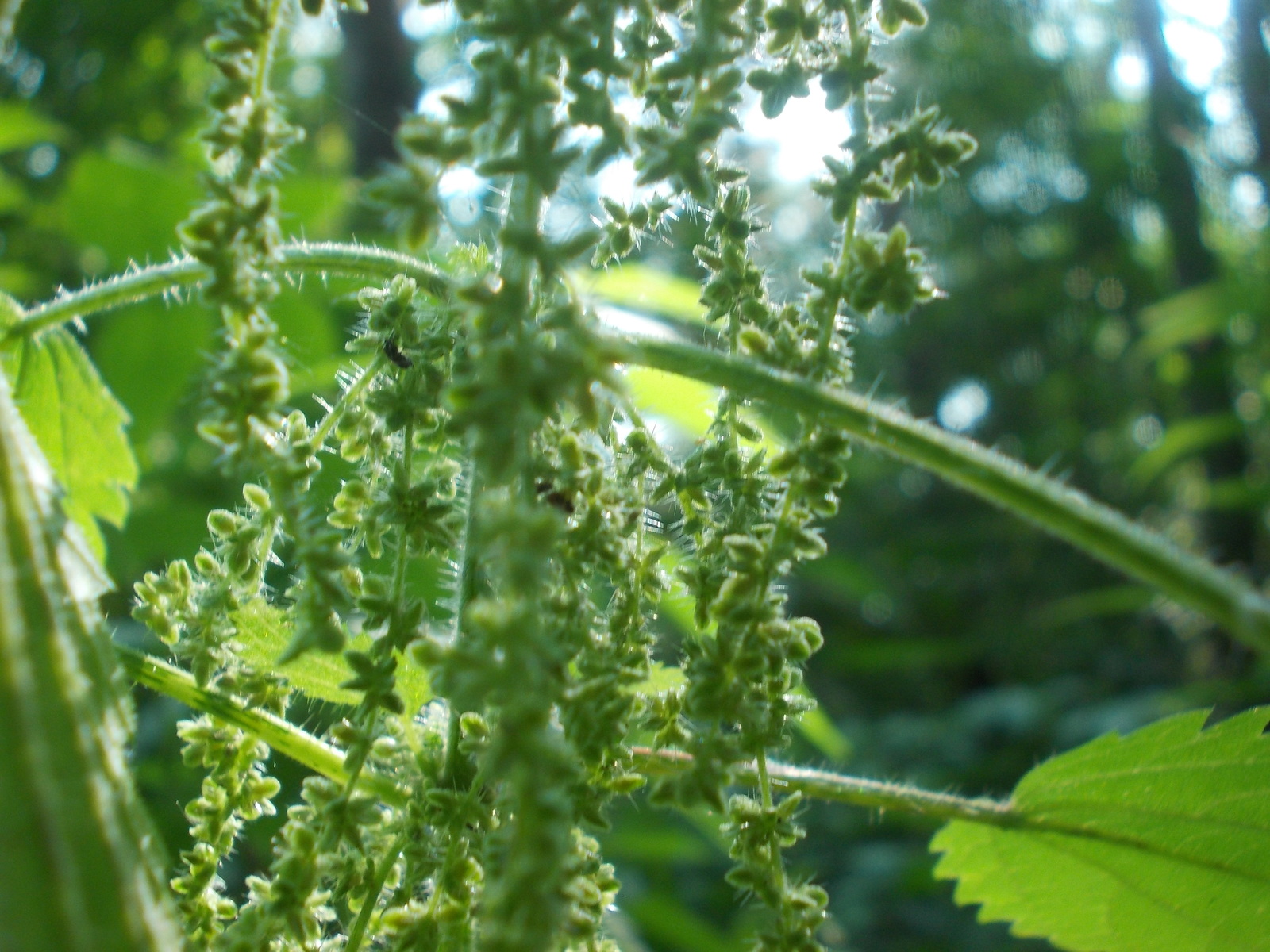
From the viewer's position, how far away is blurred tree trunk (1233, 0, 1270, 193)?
18.0 feet

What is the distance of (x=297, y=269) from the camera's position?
988 mm

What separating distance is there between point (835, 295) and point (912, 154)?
13 cm

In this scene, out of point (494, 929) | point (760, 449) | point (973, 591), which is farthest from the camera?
point (973, 591)

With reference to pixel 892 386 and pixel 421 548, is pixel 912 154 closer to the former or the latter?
pixel 421 548

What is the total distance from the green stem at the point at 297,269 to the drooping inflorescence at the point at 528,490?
0.03m

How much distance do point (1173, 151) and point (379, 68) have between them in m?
5.40

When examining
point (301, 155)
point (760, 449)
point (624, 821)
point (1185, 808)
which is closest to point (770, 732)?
point (760, 449)

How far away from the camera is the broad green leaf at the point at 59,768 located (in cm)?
58

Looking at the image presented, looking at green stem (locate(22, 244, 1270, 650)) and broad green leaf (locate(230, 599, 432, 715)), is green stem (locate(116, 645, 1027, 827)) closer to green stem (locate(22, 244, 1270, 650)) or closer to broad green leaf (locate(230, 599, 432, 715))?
broad green leaf (locate(230, 599, 432, 715))

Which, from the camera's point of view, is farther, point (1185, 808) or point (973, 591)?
point (973, 591)

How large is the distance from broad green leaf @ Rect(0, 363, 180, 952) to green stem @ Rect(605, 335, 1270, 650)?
40cm

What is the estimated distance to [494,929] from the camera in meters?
0.54

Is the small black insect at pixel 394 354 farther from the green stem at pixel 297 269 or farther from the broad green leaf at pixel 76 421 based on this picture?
the broad green leaf at pixel 76 421

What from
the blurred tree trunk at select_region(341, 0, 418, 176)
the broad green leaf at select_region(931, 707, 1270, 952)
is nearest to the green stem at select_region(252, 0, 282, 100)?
the broad green leaf at select_region(931, 707, 1270, 952)
